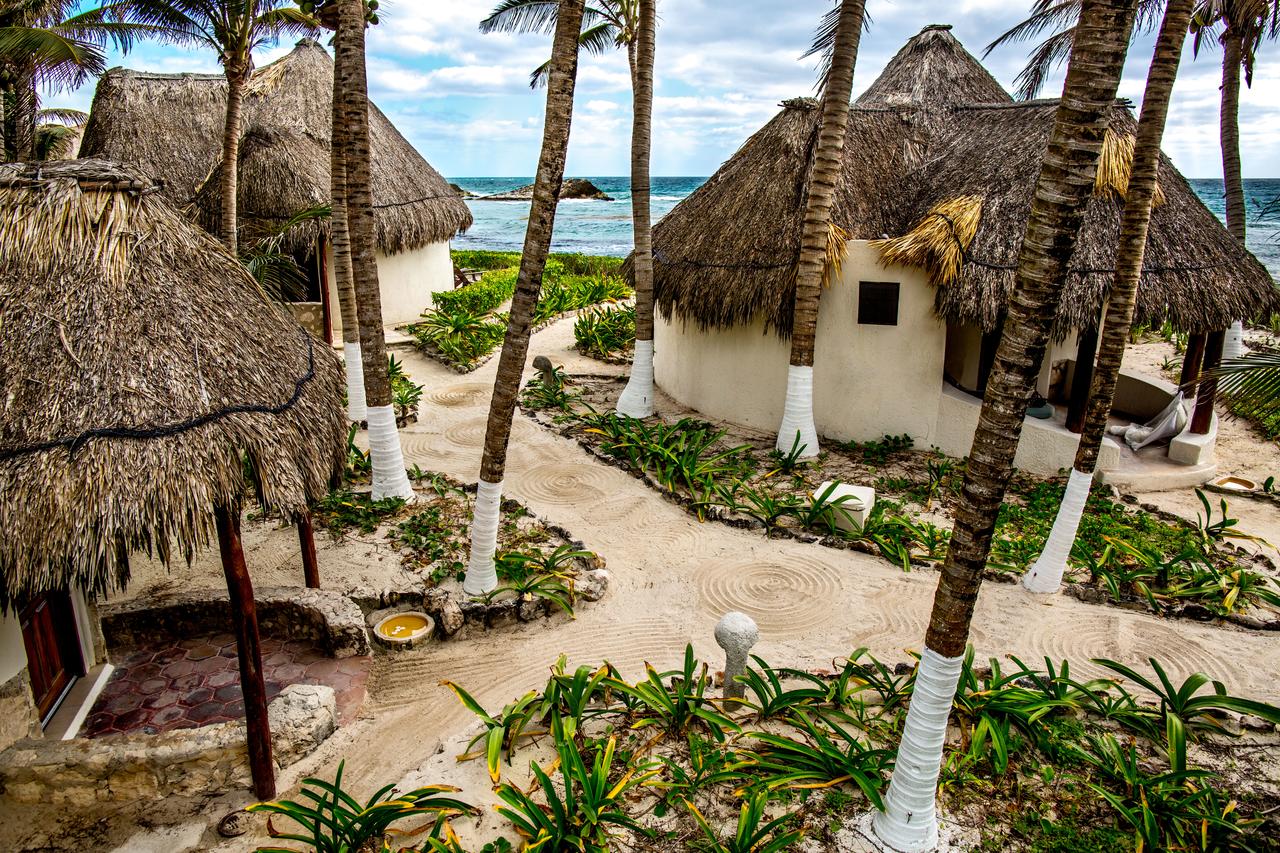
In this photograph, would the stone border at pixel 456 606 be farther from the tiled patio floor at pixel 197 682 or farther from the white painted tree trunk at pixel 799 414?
the white painted tree trunk at pixel 799 414

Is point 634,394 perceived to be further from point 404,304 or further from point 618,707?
point 404,304

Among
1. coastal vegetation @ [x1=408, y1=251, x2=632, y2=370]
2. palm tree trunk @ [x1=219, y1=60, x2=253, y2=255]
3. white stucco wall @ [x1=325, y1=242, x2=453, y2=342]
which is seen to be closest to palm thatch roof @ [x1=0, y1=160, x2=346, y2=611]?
palm tree trunk @ [x1=219, y1=60, x2=253, y2=255]

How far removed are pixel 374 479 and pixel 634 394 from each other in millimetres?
4694

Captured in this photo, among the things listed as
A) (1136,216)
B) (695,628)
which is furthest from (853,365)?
(695,628)

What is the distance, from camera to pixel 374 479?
9.11 meters

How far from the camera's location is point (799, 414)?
1060 centimetres

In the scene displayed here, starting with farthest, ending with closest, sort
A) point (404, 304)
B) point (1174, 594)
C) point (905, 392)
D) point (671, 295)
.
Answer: point (404, 304), point (671, 295), point (905, 392), point (1174, 594)

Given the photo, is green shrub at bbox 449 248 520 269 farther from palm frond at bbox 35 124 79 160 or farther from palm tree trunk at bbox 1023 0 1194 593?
palm tree trunk at bbox 1023 0 1194 593

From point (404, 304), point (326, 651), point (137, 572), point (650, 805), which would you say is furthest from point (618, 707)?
point (404, 304)

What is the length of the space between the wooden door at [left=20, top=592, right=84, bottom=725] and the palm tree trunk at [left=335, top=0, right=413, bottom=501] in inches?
138

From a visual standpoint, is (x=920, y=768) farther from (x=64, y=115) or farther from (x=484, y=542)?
(x=64, y=115)

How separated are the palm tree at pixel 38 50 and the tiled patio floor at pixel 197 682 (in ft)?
21.3

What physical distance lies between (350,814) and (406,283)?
15.5 m

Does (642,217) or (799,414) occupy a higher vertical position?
(642,217)
